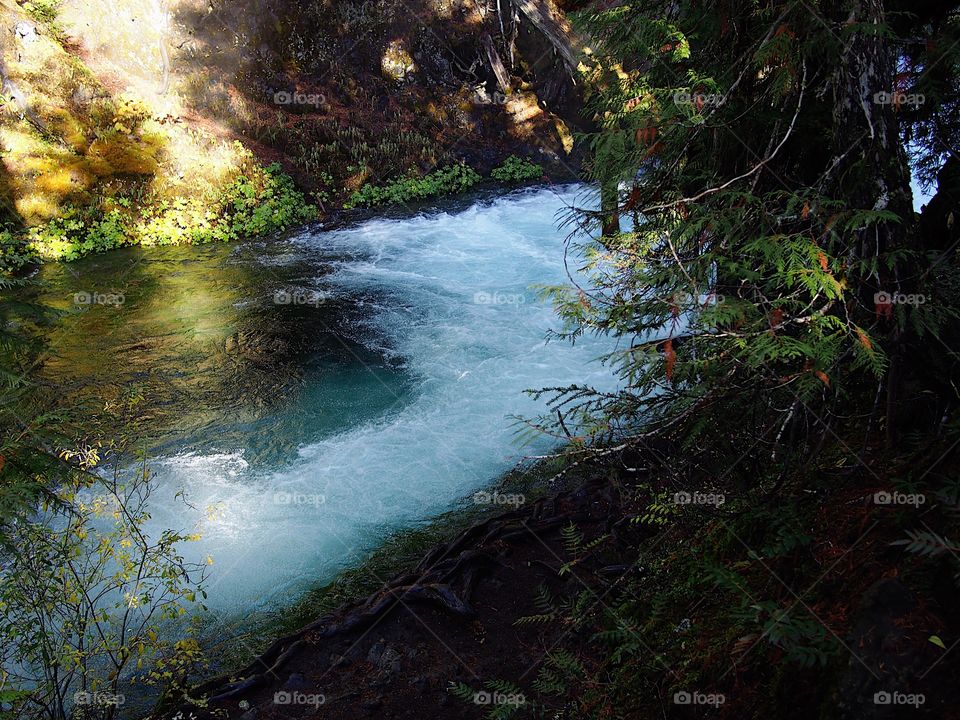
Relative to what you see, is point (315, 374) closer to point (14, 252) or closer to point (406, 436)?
point (406, 436)

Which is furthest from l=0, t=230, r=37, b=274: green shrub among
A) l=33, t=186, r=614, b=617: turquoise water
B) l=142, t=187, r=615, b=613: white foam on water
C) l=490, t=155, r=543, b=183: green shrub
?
l=490, t=155, r=543, b=183: green shrub

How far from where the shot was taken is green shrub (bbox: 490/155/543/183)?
20578mm

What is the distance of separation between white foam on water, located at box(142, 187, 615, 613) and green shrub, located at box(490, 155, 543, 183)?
4.87 meters

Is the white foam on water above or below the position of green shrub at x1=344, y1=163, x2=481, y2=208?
below

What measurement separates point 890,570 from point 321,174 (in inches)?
711

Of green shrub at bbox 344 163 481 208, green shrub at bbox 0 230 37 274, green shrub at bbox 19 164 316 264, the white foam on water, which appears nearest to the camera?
the white foam on water

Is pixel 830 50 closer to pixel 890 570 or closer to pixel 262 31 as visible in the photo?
pixel 890 570

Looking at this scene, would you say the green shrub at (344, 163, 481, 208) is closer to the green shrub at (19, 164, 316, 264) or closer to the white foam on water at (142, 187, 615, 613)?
the green shrub at (19, 164, 316, 264)

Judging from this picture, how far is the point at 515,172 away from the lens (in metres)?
20.7

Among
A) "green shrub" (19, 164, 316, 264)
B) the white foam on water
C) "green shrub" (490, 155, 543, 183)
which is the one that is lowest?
the white foam on water

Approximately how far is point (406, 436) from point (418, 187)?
38.8 feet

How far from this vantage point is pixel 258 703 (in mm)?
5219

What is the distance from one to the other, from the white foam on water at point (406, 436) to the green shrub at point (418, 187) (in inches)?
120

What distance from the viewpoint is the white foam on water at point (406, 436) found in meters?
7.46
